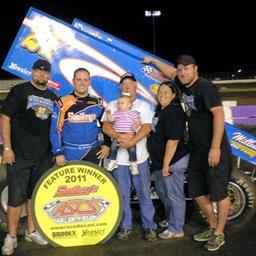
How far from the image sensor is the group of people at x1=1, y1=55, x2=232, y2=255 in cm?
389

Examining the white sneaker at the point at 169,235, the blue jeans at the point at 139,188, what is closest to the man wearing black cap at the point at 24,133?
the blue jeans at the point at 139,188

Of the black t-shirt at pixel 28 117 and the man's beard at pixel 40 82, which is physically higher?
the man's beard at pixel 40 82

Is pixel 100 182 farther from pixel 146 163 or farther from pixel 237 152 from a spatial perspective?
pixel 237 152

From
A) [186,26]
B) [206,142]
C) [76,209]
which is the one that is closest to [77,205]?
[76,209]

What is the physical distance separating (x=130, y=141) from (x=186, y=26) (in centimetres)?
7399

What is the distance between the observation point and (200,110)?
3932mm

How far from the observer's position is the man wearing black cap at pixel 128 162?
4.07 metres

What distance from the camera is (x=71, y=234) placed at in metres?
4.07

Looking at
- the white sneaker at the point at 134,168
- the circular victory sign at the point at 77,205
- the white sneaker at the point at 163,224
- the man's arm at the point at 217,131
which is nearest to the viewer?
the man's arm at the point at 217,131

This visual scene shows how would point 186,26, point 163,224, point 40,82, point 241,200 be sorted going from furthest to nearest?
point 186,26 < point 163,224 < point 241,200 < point 40,82

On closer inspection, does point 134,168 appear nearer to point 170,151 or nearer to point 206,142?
point 170,151

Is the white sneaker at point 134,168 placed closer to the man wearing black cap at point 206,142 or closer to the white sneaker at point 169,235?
the man wearing black cap at point 206,142

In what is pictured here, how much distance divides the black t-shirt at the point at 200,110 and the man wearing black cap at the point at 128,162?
1.36 ft

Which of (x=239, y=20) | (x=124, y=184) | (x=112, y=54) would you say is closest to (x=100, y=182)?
(x=124, y=184)
